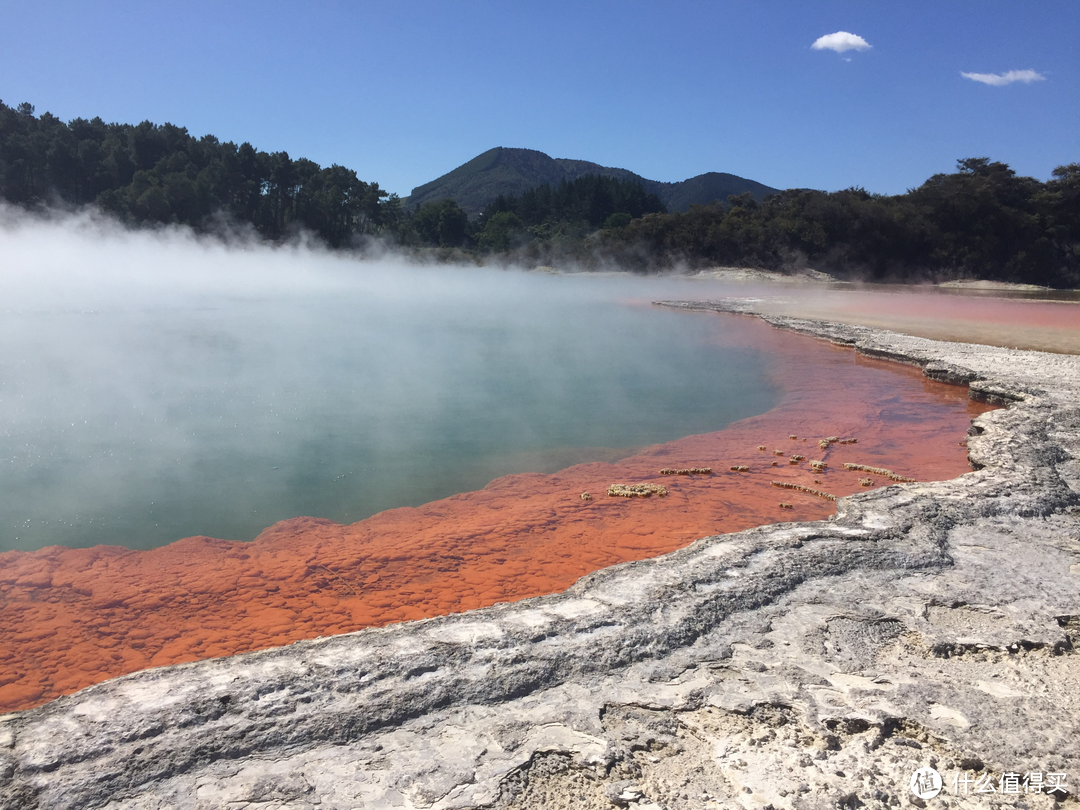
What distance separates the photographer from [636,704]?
2.05m

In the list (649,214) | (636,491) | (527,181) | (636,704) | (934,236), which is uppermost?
(527,181)

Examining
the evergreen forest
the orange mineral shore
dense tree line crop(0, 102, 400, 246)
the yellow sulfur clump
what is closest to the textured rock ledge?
the orange mineral shore

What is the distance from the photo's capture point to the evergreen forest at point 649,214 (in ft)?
112

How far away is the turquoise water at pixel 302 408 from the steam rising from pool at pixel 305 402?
0.08 feet

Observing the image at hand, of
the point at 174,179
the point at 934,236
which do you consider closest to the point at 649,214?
the point at 934,236

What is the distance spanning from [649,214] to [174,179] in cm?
2613

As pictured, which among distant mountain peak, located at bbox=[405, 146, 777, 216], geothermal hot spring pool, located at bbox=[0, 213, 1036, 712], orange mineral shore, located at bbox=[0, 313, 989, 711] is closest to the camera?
orange mineral shore, located at bbox=[0, 313, 989, 711]

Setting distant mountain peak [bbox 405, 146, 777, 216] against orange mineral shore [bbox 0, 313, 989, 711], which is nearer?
orange mineral shore [bbox 0, 313, 989, 711]

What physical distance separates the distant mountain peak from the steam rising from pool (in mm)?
115559

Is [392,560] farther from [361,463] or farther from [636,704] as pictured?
[636,704]

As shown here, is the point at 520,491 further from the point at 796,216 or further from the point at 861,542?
the point at 796,216

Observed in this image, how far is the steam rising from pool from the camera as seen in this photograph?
4.93m

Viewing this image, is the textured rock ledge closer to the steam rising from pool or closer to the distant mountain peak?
the steam rising from pool

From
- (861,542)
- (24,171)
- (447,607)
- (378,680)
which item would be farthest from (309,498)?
(24,171)
